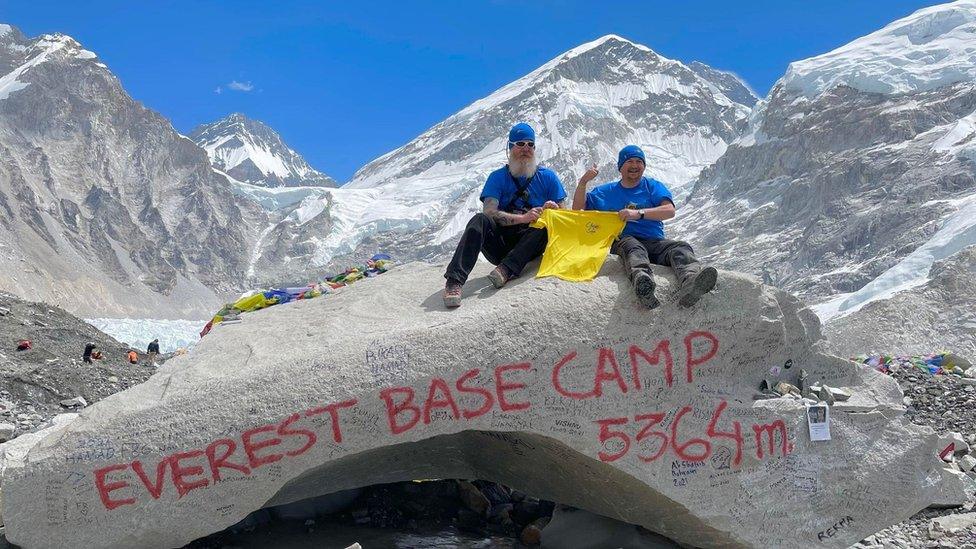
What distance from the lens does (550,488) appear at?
8141 millimetres

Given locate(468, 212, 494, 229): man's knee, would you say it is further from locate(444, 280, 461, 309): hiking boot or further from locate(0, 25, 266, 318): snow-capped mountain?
locate(0, 25, 266, 318): snow-capped mountain

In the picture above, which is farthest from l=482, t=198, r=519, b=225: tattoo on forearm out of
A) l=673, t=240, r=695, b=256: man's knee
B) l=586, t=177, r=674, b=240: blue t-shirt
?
l=673, t=240, r=695, b=256: man's knee

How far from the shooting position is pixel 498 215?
24.9 feet

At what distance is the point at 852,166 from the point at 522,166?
153 meters

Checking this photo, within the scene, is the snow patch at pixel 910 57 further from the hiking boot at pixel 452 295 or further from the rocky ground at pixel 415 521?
the hiking boot at pixel 452 295

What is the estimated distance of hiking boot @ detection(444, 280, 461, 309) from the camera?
7.15 metres

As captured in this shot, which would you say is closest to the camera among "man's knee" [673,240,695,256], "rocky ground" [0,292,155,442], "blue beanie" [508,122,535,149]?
"man's knee" [673,240,695,256]

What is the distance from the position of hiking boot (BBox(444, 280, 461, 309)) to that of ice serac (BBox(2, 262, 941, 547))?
0.60 feet

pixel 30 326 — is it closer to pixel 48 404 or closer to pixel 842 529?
pixel 48 404

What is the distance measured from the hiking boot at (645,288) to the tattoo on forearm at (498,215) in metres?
1.46

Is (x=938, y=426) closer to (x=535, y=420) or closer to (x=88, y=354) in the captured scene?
(x=535, y=420)

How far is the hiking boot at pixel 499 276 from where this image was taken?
7324mm

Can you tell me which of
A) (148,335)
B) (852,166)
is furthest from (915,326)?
(852,166)

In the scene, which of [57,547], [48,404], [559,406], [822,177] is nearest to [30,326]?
[48,404]
